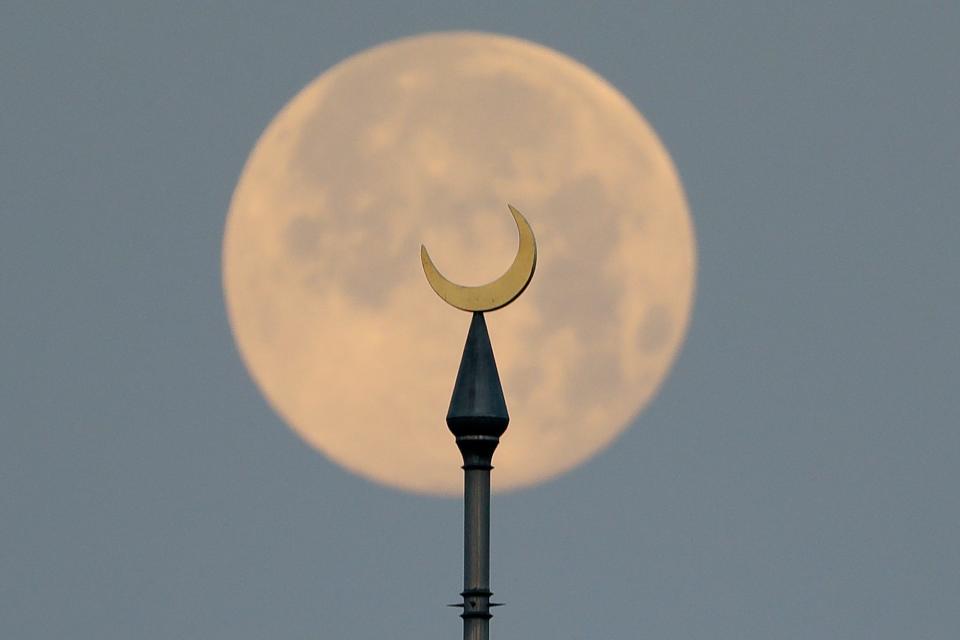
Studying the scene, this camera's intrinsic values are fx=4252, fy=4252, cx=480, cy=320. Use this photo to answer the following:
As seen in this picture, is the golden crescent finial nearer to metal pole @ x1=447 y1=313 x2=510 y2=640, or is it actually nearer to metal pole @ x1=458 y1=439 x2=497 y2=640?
metal pole @ x1=447 y1=313 x2=510 y2=640

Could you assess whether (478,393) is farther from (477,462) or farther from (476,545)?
(476,545)

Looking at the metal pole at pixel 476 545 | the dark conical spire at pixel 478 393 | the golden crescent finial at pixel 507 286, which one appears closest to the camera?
the metal pole at pixel 476 545

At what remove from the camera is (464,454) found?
122250 mm

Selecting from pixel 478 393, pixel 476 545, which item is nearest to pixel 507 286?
pixel 478 393

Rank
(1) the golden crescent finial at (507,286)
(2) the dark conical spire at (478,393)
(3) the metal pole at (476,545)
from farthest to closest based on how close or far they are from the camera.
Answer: (1) the golden crescent finial at (507,286) → (2) the dark conical spire at (478,393) → (3) the metal pole at (476,545)

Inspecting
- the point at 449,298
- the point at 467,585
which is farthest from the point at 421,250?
the point at 467,585

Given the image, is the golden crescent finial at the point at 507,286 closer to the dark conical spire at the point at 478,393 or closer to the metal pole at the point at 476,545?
the dark conical spire at the point at 478,393

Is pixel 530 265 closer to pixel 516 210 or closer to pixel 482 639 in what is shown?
pixel 516 210

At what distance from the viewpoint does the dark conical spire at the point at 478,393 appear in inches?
4796

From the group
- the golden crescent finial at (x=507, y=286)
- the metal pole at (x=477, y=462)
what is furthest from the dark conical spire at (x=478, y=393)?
the golden crescent finial at (x=507, y=286)

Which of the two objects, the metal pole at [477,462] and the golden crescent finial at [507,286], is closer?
the metal pole at [477,462]

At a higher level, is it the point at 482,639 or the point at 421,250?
the point at 421,250

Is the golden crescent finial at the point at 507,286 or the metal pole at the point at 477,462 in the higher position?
the golden crescent finial at the point at 507,286

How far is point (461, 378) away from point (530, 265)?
151 inches
